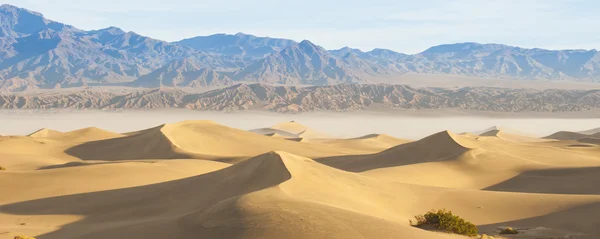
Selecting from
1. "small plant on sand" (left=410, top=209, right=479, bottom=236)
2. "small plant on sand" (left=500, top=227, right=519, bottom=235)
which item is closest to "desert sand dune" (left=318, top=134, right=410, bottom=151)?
"small plant on sand" (left=500, top=227, right=519, bottom=235)

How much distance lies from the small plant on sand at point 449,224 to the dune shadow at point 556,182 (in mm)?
16880

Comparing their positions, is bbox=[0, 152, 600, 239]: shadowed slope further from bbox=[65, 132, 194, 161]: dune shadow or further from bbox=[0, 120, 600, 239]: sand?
bbox=[65, 132, 194, 161]: dune shadow

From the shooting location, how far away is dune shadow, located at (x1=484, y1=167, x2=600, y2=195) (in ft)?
112

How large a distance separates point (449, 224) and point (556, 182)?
20255mm

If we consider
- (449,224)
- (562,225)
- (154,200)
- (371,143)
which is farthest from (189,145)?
(449,224)

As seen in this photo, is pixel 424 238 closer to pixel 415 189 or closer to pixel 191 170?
pixel 415 189

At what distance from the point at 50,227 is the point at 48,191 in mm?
8449

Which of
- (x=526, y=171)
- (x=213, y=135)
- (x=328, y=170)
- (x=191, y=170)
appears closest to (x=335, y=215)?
(x=328, y=170)

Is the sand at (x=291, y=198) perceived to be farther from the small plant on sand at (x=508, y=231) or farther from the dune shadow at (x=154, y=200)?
the small plant on sand at (x=508, y=231)

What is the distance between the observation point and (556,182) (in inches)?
1419

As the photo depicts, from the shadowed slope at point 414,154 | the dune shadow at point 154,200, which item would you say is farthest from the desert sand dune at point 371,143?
the dune shadow at point 154,200

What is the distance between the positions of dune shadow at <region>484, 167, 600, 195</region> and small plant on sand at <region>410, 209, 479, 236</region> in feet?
55.4

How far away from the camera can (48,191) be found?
1147 inches

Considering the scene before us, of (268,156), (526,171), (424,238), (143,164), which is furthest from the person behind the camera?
(526,171)
